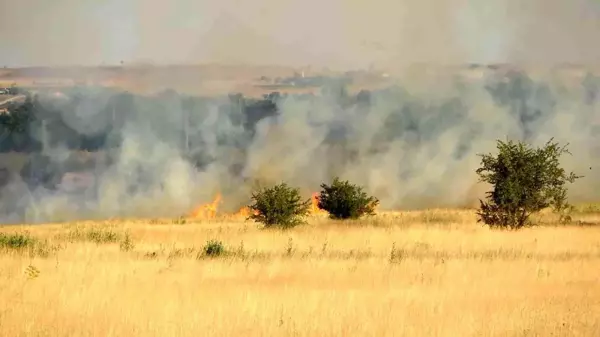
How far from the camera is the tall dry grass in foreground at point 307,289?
13.2m

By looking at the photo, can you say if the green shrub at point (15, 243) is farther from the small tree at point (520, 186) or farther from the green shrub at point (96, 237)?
the small tree at point (520, 186)

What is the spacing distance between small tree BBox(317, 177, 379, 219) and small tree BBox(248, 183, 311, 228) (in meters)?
4.65

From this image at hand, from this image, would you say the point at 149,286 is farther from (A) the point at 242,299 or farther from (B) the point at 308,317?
(B) the point at 308,317

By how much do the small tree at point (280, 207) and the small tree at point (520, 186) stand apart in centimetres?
926

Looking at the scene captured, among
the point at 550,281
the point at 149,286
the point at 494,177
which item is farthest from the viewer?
the point at 494,177

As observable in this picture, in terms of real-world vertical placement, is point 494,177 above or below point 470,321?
above

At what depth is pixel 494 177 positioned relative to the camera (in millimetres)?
39906

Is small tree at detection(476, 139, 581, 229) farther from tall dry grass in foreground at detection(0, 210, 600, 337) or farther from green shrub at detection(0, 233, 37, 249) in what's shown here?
green shrub at detection(0, 233, 37, 249)

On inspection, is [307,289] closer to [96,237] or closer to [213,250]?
[213,250]

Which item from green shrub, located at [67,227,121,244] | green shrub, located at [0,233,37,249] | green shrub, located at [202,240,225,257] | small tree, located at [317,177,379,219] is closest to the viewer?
green shrub, located at [202,240,225,257]

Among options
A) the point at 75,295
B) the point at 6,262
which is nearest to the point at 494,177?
the point at 6,262

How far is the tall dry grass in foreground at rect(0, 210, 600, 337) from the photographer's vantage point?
13.2m

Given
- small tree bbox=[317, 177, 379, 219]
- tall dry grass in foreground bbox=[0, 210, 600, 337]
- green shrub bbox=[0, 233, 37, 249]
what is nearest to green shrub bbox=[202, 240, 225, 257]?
tall dry grass in foreground bbox=[0, 210, 600, 337]

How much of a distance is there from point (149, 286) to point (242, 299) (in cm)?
296
